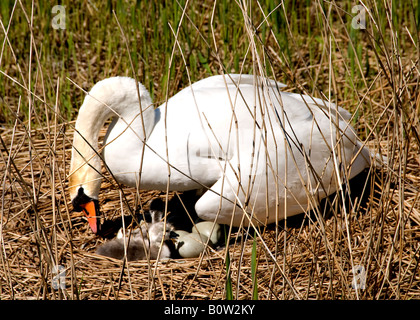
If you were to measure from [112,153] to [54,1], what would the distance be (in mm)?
2749

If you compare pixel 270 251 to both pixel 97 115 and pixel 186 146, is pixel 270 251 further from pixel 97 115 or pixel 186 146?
pixel 97 115

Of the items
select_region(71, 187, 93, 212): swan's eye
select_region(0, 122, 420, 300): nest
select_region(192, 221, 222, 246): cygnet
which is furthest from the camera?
select_region(192, 221, 222, 246): cygnet

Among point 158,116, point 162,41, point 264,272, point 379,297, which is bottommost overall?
point 264,272

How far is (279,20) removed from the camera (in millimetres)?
4625

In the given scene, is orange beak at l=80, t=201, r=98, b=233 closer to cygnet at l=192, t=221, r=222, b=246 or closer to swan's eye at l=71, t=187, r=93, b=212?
swan's eye at l=71, t=187, r=93, b=212

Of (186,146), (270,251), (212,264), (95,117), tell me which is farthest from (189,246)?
(95,117)

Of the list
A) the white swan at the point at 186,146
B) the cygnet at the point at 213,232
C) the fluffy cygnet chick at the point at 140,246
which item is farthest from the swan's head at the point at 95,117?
the cygnet at the point at 213,232

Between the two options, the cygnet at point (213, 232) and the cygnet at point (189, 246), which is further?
the cygnet at point (213, 232)

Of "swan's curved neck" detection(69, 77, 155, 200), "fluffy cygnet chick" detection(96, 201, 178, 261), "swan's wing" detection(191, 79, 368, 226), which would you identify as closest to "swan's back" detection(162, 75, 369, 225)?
"swan's wing" detection(191, 79, 368, 226)

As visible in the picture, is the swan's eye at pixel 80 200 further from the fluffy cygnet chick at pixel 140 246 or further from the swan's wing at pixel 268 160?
the swan's wing at pixel 268 160

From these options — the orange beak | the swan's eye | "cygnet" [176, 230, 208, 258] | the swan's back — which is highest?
the swan's back
